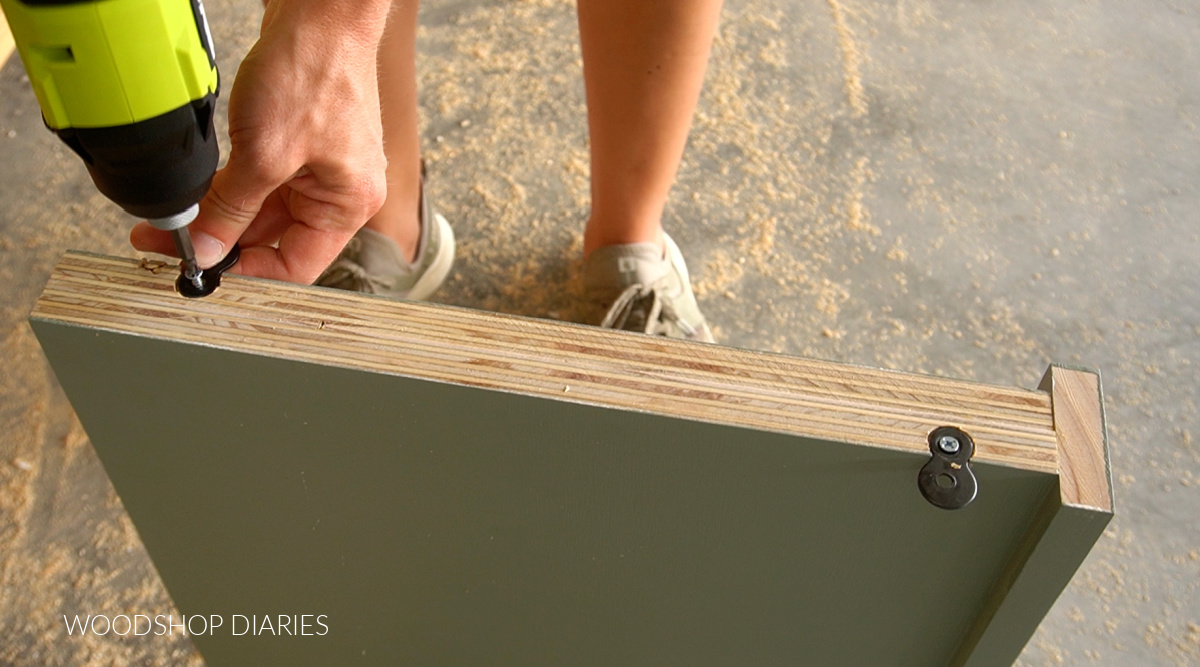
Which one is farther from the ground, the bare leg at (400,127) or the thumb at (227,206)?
the thumb at (227,206)

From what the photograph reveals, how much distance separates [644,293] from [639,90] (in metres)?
0.31

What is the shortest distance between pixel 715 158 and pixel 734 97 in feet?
0.52

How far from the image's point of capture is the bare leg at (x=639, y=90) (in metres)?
1.06

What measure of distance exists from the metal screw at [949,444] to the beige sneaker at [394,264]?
0.93 metres

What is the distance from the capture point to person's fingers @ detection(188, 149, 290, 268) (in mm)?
677

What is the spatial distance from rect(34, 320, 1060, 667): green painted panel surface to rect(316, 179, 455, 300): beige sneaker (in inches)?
23.4

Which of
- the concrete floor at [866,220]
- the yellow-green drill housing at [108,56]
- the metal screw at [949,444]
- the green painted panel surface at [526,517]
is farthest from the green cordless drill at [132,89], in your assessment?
the concrete floor at [866,220]

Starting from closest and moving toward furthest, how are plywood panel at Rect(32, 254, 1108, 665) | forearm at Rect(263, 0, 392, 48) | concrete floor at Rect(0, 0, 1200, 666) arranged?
1. plywood panel at Rect(32, 254, 1108, 665)
2. forearm at Rect(263, 0, 392, 48)
3. concrete floor at Rect(0, 0, 1200, 666)

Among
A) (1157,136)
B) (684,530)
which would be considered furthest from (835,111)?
(684,530)

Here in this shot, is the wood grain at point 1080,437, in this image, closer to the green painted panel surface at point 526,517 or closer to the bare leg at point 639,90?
the green painted panel surface at point 526,517

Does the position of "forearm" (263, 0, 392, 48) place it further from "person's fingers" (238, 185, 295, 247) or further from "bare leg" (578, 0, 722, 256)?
"bare leg" (578, 0, 722, 256)

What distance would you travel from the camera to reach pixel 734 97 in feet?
5.73

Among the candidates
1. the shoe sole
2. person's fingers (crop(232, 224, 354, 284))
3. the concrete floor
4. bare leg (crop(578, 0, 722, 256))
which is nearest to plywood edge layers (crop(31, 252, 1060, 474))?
person's fingers (crop(232, 224, 354, 284))

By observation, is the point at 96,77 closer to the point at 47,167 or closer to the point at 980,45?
the point at 47,167
